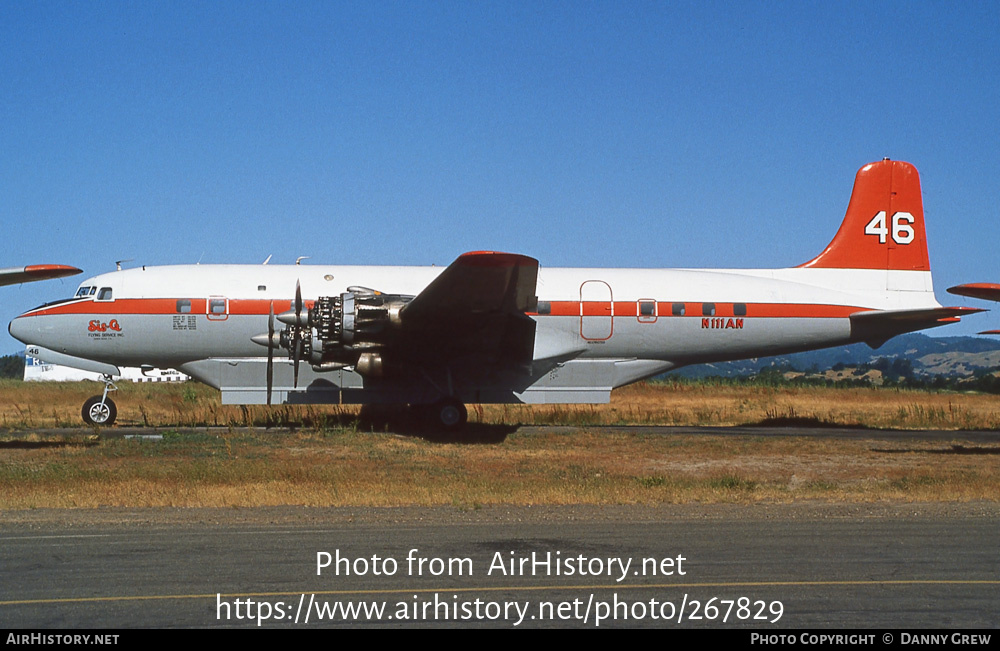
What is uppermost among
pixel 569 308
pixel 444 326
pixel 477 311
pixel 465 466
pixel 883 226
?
pixel 883 226

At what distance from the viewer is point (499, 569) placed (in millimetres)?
8133

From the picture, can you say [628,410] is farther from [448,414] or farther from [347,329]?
[347,329]

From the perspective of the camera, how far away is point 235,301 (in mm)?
21609

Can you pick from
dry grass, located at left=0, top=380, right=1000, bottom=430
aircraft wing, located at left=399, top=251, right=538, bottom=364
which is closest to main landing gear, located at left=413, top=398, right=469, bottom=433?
aircraft wing, located at left=399, top=251, right=538, bottom=364

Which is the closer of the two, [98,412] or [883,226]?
[98,412]

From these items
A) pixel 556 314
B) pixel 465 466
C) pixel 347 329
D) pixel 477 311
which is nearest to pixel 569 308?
pixel 556 314

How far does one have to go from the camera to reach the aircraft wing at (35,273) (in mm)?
14141

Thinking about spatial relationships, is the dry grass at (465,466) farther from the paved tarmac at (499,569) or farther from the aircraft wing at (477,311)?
the aircraft wing at (477,311)

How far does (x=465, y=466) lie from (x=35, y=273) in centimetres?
825

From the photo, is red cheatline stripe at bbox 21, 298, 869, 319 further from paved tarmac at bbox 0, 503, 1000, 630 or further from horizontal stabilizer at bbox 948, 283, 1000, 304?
paved tarmac at bbox 0, 503, 1000, 630

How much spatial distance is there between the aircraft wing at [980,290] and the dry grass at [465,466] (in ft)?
10.8

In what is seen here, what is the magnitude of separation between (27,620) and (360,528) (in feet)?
14.5

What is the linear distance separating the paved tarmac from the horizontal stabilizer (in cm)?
615

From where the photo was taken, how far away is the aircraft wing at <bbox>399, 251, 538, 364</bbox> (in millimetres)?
17797
